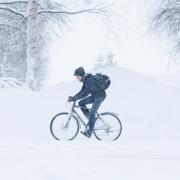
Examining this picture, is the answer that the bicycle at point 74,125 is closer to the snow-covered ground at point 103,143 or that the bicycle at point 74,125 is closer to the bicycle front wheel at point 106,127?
the bicycle front wheel at point 106,127

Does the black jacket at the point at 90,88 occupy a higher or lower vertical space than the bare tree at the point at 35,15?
lower

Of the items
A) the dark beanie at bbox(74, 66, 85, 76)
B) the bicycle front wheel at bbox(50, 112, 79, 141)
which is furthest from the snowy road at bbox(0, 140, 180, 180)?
the dark beanie at bbox(74, 66, 85, 76)

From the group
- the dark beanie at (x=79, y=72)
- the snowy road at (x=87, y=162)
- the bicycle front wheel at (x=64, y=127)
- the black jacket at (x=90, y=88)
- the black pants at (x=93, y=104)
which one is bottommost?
the snowy road at (x=87, y=162)

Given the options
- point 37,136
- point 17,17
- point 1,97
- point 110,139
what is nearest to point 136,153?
point 110,139

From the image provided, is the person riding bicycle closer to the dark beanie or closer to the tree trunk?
the dark beanie

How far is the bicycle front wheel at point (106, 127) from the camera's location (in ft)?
40.9

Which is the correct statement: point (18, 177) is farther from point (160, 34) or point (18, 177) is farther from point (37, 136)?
point (160, 34)

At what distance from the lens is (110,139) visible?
12.5m

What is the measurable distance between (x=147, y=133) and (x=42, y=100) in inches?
139

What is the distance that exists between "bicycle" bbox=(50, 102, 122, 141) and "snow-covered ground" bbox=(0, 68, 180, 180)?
253 mm

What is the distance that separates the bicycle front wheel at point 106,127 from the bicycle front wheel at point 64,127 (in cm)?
52

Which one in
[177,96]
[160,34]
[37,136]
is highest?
[160,34]

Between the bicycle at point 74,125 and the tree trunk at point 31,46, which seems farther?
the tree trunk at point 31,46

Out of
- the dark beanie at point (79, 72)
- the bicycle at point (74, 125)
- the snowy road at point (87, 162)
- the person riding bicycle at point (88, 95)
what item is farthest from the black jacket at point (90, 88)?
the snowy road at point (87, 162)
